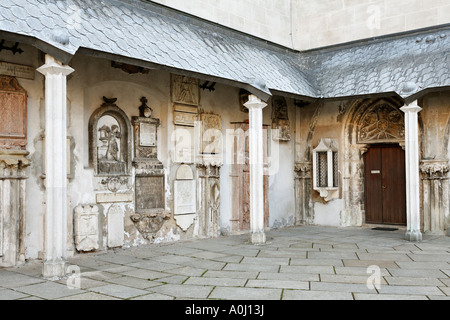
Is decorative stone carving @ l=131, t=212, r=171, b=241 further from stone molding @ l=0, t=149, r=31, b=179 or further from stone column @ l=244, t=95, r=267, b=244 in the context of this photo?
stone molding @ l=0, t=149, r=31, b=179

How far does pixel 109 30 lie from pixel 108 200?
2.70 meters

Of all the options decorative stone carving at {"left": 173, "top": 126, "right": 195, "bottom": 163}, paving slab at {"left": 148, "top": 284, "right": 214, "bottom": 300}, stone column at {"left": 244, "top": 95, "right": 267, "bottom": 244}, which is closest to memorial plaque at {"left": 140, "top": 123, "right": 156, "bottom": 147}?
decorative stone carving at {"left": 173, "top": 126, "right": 195, "bottom": 163}

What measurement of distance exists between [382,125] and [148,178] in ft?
18.0

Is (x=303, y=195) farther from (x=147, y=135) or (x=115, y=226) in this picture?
(x=115, y=226)

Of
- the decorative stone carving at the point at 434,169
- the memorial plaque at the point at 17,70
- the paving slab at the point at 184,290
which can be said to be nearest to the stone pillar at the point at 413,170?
the decorative stone carving at the point at 434,169

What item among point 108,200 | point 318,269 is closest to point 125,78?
point 108,200

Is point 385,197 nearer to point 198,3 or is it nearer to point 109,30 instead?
point 198,3

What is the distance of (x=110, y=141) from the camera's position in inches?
312

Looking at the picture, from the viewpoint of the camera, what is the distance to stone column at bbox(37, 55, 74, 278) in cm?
557

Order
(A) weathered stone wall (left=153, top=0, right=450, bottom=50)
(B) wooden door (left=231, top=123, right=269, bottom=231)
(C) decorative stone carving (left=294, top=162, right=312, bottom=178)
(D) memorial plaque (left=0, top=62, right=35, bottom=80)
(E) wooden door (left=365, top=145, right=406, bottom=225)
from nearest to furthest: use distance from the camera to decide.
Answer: (D) memorial plaque (left=0, top=62, right=35, bottom=80), (B) wooden door (left=231, top=123, right=269, bottom=231), (A) weathered stone wall (left=153, top=0, right=450, bottom=50), (E) wooden door (left=365, top=145, right=406, bottom=225), (C) decorative stone carving (left=294, top=162, right=312, bottom=178)

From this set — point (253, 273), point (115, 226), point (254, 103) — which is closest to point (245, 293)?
point (253, 273)

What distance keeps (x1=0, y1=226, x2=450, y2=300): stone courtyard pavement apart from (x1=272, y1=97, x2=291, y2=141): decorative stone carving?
3084 millimetres

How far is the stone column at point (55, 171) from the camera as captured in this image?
5574 millimetres
